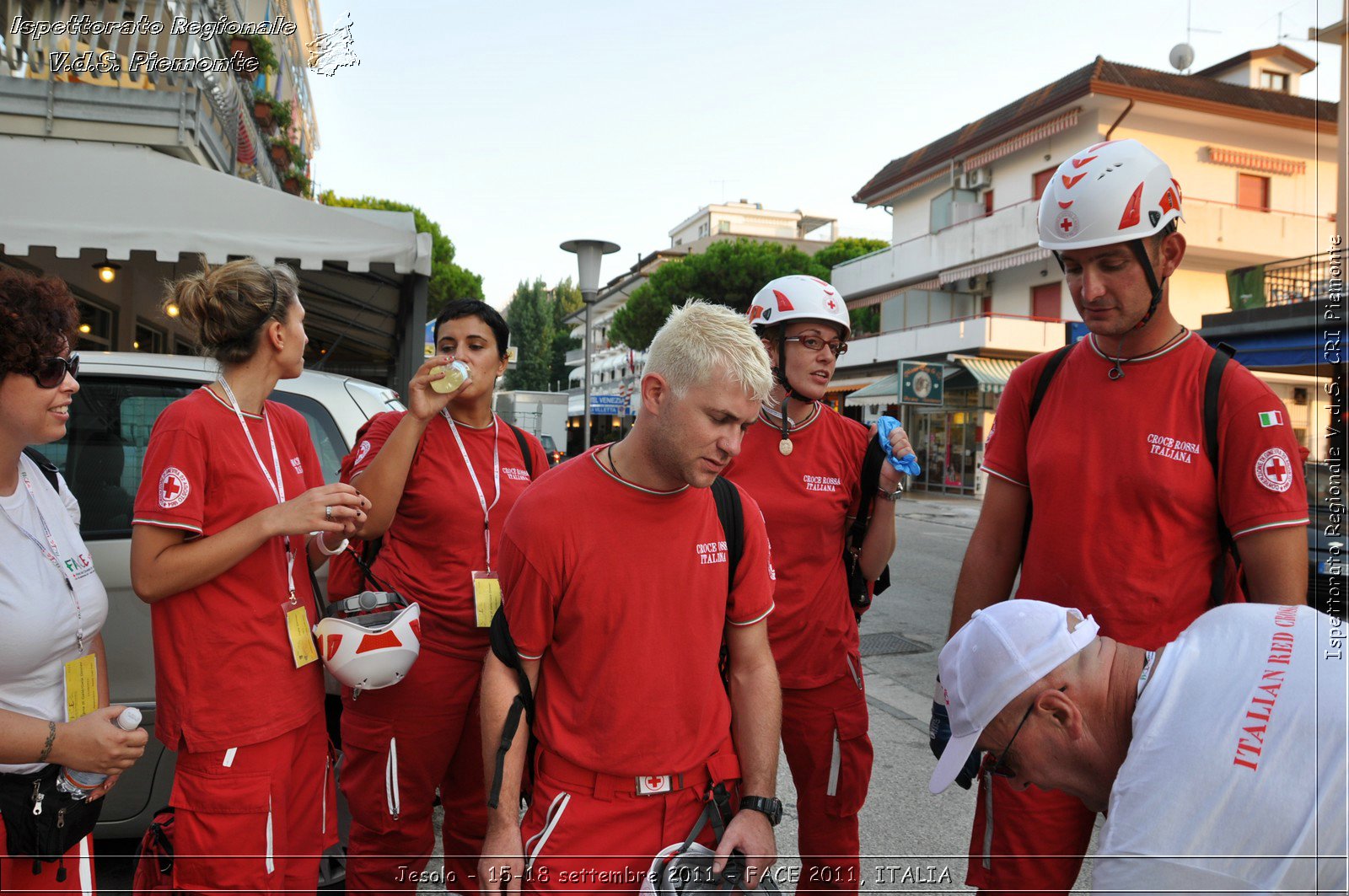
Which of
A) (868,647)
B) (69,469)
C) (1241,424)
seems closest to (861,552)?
(1241,424)

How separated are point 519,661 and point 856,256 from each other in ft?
152

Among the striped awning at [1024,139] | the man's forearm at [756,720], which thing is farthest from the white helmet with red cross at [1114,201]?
the striped awning at [1024,139]

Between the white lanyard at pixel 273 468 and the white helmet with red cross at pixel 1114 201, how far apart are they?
225 cm

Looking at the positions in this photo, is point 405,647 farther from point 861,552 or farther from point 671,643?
point 861,552

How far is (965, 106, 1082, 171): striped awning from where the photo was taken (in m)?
23.9

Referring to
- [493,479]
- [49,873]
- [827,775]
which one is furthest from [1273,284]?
[49,873]

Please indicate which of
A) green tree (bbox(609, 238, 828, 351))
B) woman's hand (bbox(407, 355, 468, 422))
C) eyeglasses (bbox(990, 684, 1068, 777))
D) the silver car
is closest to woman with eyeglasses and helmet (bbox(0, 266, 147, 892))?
woman's hand (bbox(407, 355, 468, 422))

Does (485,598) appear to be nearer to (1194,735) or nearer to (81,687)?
(81,687)

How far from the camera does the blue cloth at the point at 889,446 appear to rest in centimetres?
288

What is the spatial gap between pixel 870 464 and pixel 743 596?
1124 mm

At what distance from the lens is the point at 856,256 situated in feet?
150

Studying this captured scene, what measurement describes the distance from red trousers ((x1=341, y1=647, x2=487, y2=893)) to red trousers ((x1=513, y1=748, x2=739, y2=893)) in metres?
0.96

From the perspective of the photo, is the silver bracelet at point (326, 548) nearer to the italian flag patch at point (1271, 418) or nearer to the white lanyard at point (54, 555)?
the white lanyard at point (54, 555)

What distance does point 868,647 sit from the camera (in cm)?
731
